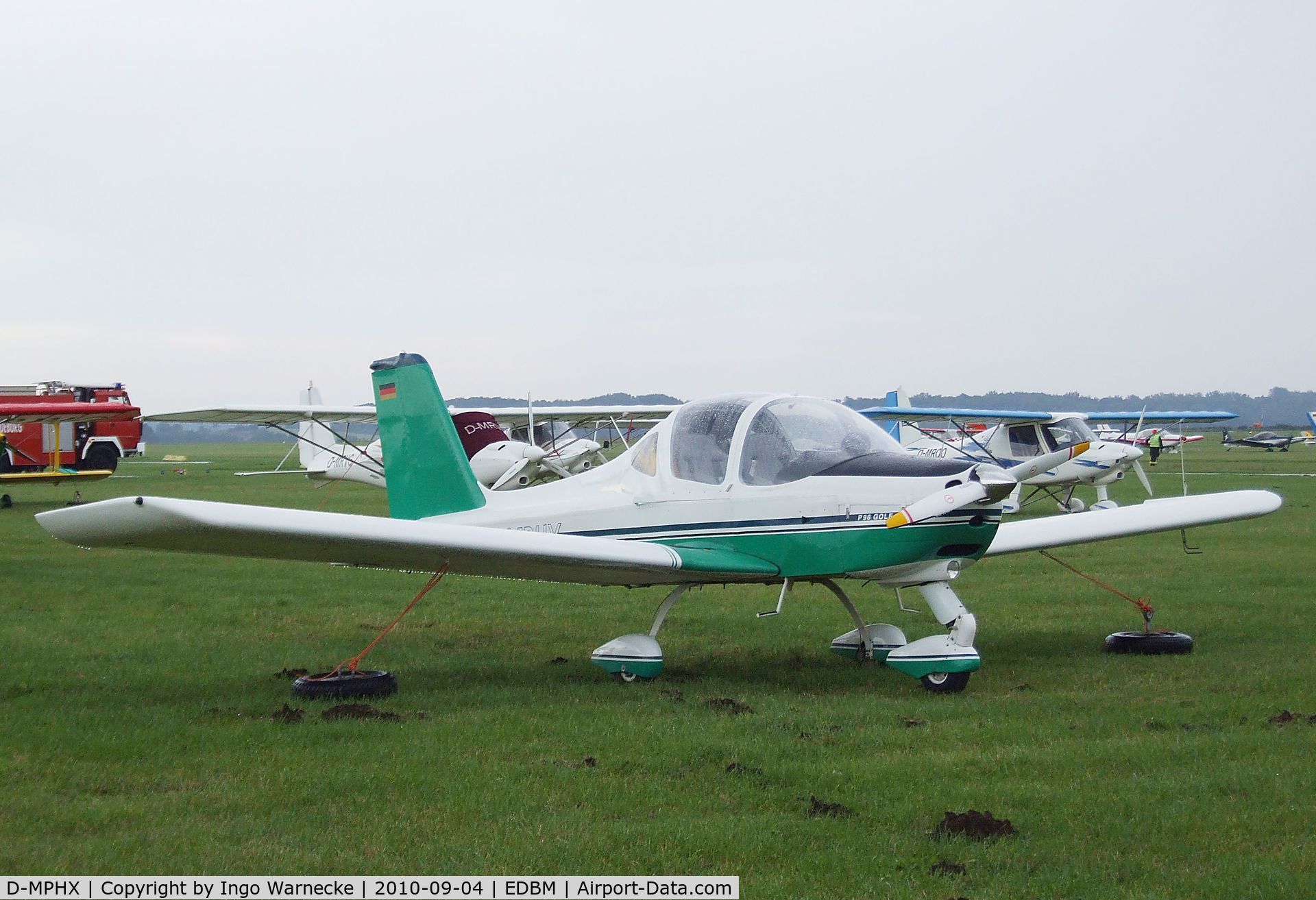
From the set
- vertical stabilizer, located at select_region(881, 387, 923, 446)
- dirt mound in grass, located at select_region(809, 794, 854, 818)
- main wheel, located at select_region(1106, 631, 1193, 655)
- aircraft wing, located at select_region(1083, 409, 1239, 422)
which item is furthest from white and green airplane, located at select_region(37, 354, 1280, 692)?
vertical stabilizer, located at select_region(881, 387, 923, 446)

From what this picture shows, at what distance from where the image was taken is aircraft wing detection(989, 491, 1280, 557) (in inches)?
367

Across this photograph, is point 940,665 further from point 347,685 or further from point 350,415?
point 350,415

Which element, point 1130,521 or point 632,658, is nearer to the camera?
point 632,658

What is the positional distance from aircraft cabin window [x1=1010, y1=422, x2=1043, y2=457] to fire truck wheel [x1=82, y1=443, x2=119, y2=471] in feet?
82.8

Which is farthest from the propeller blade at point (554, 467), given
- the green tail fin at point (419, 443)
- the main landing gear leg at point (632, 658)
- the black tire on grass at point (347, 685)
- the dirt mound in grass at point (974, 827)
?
the dirt mound in grass at point (974, 827)

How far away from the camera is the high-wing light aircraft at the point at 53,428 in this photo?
2091 centimetres

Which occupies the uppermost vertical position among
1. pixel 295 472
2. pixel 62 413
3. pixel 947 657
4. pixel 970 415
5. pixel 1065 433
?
pixel 62 413

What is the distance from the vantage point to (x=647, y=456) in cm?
863

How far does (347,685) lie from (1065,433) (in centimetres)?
2473

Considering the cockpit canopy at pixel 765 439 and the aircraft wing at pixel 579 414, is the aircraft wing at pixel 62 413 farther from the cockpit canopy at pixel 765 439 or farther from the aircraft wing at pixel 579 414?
the cockpit canopy at pixel 765 439

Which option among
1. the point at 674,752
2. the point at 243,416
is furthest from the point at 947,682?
the point at 243,416

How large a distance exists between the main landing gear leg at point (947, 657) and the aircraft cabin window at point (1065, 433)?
2199 centimetres

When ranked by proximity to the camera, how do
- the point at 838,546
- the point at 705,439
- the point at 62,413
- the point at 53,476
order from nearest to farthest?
the point at 838,546
the point at 705,439
the point at 62,413
the point at 53,476
